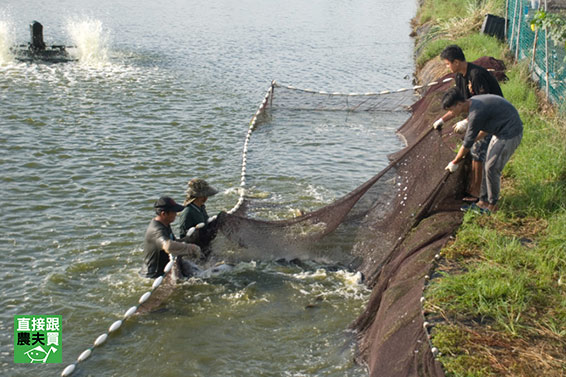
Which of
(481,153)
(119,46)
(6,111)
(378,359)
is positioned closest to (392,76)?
(119,46)

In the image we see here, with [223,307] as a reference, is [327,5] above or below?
above

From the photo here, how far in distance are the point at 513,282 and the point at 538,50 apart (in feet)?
28.0

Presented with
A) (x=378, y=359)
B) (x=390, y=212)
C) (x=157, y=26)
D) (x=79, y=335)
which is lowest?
(x=79, y=335)

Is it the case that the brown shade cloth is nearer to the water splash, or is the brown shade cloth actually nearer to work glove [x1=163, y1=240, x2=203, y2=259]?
work glove [x1=163, y1=240, x2=203, y2=259]

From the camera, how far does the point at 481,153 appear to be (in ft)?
23.5

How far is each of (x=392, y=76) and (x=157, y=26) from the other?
494 inches

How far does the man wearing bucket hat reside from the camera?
704cm

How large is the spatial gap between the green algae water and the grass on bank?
1.13 meters

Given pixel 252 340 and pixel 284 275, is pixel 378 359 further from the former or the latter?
pixel 284 275

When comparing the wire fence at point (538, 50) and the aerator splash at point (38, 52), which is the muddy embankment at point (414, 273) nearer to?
the wire fence at point (538, 50)

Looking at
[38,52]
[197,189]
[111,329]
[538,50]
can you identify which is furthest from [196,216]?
[38,52]

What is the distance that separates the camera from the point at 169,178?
1077 centimetres

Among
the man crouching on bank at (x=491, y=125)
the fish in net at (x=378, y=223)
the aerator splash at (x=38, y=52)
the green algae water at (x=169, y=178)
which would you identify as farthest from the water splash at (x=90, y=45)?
the man crouching on bank at (x=491, y=125)

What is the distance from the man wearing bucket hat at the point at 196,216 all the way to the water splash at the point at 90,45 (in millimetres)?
13366
